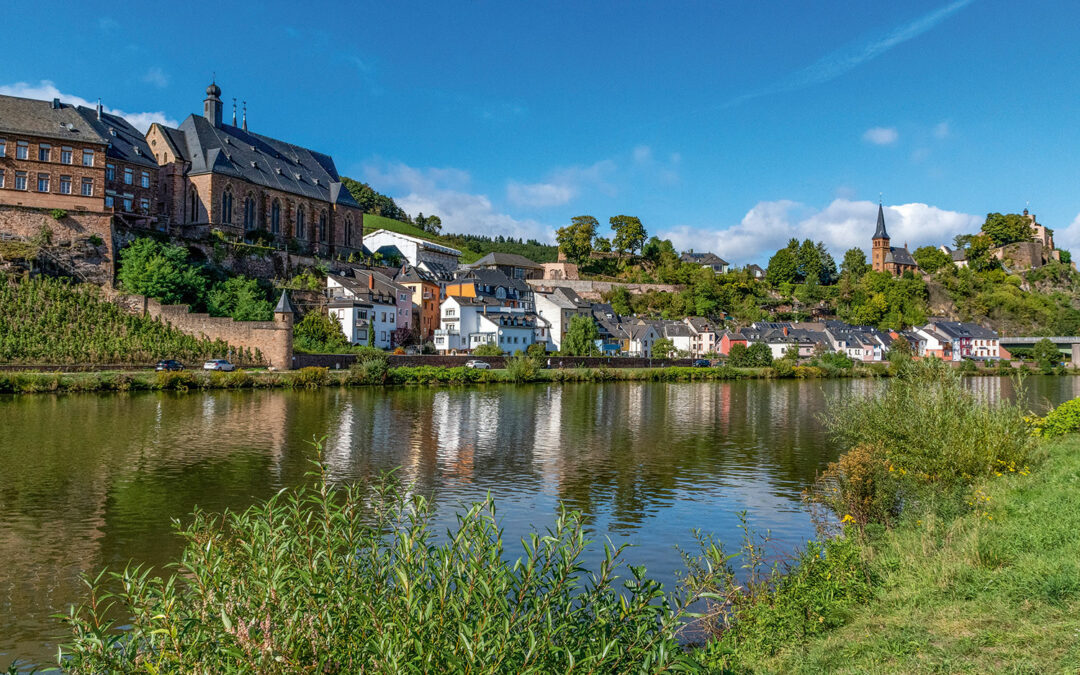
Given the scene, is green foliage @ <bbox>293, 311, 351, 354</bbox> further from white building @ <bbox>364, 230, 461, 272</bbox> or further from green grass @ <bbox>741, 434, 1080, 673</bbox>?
green grass @ <bbox>741, 434, 1080, 673</bbox>

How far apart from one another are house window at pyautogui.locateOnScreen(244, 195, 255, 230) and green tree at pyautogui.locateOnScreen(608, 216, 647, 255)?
198ft

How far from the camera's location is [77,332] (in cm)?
4538

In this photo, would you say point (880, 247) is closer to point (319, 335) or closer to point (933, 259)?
point (933, 259)

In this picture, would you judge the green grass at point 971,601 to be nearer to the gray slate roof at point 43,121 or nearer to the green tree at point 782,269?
the gray slate roof at point 43,121

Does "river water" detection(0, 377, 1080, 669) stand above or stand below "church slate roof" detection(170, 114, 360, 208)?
below

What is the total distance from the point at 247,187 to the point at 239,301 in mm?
15315

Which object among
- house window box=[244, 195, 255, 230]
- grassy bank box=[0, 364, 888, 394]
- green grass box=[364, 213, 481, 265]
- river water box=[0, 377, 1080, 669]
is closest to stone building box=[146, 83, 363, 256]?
house window box=[244, 195, 255, 230]

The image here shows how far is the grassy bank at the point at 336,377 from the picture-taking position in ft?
129

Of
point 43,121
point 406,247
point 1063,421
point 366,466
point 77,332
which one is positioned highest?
point 43,121

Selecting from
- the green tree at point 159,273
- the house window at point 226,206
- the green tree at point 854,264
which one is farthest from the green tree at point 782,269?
the green tree at point 159,273

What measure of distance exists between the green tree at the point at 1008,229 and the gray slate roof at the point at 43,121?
474 ft

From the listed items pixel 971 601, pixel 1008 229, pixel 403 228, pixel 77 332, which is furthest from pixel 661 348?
pixel 1008 229

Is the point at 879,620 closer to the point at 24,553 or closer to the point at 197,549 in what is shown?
the point at 197,549

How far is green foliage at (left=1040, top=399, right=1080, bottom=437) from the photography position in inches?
830
